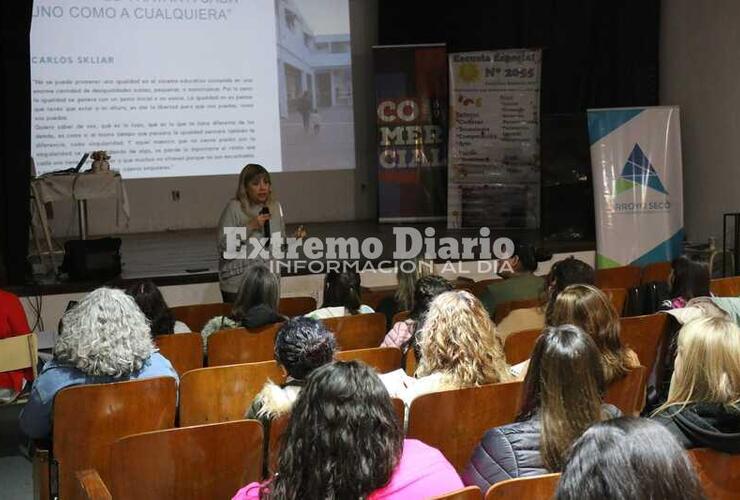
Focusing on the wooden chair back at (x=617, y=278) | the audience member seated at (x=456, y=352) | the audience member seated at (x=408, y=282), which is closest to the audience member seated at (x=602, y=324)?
the audience member seated at (x=456, y=352)

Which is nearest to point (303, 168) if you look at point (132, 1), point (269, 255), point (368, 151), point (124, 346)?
point (368, 151)

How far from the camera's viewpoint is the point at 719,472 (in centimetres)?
205

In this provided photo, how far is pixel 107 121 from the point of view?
23.7 ft

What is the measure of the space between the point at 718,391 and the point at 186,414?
1.68m

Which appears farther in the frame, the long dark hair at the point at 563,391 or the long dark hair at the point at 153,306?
the long dark hair at the point at 153,306

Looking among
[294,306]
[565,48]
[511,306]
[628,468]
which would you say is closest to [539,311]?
[511,306]

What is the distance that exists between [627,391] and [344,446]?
1470mm

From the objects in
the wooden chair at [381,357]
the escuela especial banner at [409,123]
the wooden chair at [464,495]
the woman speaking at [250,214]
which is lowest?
the wooden chair at [381,357]

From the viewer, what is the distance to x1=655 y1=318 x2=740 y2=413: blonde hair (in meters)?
2.20

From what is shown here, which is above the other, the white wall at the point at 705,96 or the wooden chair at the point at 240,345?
the white wall at the point at 705,96

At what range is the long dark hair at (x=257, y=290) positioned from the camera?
13.0ft

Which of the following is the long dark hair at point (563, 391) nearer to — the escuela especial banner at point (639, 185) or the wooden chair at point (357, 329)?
the wooden chair at point (357, 329)

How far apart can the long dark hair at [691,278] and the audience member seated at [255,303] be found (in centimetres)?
184

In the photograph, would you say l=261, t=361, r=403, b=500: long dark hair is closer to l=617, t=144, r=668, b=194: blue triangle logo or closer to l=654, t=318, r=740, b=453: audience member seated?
l=654, t=318, r=740, b=453: audience member seated
